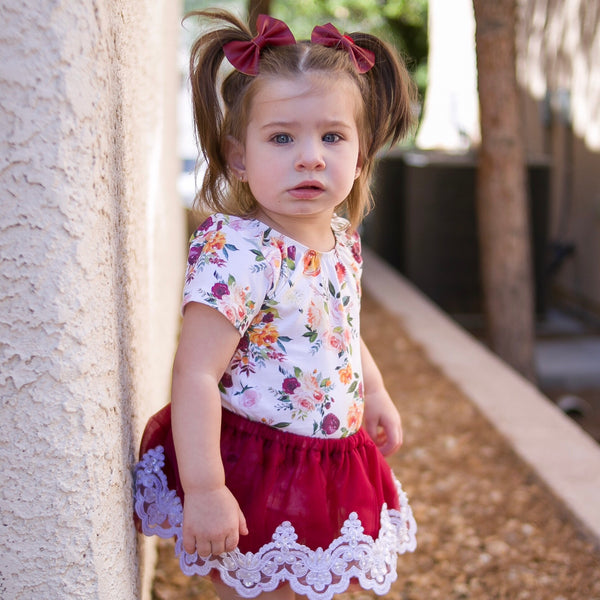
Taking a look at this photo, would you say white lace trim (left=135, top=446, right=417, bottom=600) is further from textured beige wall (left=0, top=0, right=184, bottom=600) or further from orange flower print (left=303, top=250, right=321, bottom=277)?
orange flower print (left=303, top=250, right=321, bottom=277)

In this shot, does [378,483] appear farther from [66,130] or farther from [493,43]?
[493,43]

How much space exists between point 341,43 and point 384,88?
16 centimetres

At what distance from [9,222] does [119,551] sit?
1.90 feet

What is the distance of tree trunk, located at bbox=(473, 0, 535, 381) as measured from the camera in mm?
3851

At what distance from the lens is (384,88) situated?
1.65 m

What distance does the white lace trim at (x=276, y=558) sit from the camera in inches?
56.4

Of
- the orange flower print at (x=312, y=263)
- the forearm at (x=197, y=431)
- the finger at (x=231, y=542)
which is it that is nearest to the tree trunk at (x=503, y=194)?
the orange flower print at (x=312, y=263)

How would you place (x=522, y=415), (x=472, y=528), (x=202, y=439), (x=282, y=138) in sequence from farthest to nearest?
1. (x=522, y=415)
2. (x=472, y=528)
3. (x=282, y=138)
4. (x=202, y=439)

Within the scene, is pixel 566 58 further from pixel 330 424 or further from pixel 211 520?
pixel 211 520

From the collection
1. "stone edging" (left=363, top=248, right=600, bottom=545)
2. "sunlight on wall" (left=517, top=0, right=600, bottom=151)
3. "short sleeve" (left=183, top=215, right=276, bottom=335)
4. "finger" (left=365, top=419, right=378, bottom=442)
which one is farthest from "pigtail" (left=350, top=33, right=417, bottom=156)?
"sunlight on wall" (left=517, top=0, right=600, bottom=151)

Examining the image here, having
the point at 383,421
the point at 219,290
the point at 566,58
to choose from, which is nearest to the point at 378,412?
the point at 383,421

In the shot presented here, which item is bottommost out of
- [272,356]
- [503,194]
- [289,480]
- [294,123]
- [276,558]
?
[276,558]

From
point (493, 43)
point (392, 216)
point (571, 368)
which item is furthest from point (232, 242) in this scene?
point (392, 216)

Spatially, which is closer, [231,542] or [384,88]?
[231,542]
